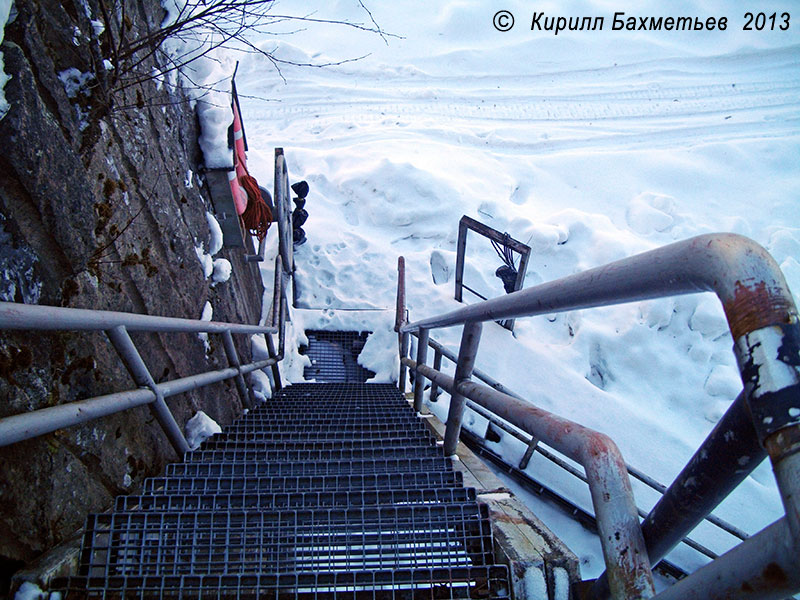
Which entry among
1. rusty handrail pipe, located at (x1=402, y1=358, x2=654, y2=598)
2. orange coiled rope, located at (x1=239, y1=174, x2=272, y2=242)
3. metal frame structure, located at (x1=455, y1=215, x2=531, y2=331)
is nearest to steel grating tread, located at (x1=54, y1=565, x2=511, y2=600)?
rusty handrail pipe, located at (x1=402, y1=358, x2=654, y2=598)

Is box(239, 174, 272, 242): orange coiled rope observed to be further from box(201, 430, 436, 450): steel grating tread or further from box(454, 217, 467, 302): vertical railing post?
box(454, 217, 467, 302): vertical railing post

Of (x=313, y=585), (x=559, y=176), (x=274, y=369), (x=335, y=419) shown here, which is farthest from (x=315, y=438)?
(x=559, y=176)

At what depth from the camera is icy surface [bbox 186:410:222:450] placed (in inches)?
113

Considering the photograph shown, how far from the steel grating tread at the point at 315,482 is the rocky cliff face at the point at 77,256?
34 cm

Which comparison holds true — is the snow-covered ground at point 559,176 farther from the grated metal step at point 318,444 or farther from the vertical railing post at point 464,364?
the vertical railing post at point 464,364

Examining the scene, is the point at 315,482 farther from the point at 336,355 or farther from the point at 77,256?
the point at 336,355

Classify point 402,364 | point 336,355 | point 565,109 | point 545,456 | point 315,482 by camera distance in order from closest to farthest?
point 315,482 < point 545,456 < point 402,364 < point 336,355 < point 565,109

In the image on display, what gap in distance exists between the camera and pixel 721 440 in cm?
69

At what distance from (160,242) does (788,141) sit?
13388 mm

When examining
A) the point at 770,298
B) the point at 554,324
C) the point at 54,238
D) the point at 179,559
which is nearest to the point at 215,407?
the point at 54,238

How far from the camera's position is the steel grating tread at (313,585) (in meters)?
1.29

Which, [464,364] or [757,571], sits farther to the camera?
[464,364]

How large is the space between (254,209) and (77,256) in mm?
2936
